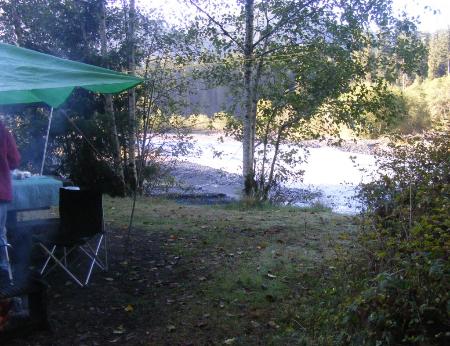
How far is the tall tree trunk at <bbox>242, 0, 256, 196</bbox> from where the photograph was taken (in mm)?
10188

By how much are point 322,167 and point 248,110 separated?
10602 millimetres

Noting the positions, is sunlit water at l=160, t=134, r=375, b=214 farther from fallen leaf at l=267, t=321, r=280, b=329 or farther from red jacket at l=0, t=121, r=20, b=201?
red jacket at l=0, t=121, r=20, b=201

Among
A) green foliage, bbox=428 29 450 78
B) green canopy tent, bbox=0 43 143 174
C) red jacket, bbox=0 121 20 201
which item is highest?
green foliage, bbox=428 29 450 78

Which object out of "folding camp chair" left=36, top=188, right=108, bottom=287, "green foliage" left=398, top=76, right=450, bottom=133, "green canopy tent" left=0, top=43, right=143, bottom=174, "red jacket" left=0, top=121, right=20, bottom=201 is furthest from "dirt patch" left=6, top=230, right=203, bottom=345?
"green foliage" left=398, top=76, right=450, bottom=133

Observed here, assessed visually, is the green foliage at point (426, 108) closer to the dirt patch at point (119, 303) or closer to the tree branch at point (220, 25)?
the dirt patch at point (119, 303)

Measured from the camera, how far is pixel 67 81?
430 centimetres

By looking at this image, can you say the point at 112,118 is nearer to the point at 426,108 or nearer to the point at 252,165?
the point at 252,165

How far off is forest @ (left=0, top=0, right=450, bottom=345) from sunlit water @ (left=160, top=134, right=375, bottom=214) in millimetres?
660

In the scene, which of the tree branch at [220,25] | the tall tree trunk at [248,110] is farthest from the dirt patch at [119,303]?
the tree branch at [220,25]

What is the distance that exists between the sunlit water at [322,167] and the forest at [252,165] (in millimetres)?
660

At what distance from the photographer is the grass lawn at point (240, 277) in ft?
11.7

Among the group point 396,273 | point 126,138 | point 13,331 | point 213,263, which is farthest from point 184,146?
point 396,273

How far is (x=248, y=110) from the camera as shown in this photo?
1065cm

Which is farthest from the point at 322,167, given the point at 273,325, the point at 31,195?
the point at 273,325
